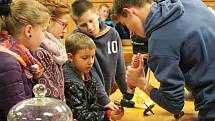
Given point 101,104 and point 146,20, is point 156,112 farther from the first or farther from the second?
point 146,20

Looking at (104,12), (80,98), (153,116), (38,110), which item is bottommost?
(153,116)

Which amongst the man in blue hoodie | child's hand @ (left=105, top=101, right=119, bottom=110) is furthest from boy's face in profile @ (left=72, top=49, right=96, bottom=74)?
the man in blue hoodie

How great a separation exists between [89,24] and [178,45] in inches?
42.4

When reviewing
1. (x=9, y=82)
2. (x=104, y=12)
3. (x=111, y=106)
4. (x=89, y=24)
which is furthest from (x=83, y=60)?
(x=104, y=12)

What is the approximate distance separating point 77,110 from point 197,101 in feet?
2.10

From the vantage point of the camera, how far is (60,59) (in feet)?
6.54

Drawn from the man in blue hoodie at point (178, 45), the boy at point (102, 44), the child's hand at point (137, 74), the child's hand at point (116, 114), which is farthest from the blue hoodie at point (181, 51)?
the boy at point (102, 44)

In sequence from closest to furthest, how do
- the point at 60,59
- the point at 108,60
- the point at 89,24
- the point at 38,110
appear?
the point at 38,110, the point at 60,59, the point at 89,24, the point at 108,60

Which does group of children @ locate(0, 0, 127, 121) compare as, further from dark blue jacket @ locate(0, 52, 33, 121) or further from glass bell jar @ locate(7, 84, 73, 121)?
glass bell jar @ locate(7, 84, 73, 121)

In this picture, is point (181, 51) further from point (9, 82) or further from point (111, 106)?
point (111, 106)

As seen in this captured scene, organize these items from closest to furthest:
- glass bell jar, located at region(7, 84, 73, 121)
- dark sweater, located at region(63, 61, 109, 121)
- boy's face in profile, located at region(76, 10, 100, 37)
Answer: glass bell jar, located at region(7, 84, 73, 121), dark sweater, located at region(63, 61, 109, 121), boy's face in profile, located at region(76, 10, 100, 37)

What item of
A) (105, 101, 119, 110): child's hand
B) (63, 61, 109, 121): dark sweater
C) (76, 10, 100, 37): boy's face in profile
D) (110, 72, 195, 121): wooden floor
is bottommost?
(110, 72, 195, 121): wooden floor

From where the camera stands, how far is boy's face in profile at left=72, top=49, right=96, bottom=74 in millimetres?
2135

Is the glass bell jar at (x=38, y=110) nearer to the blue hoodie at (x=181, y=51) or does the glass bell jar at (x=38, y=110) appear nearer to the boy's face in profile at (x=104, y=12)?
the blue hoodie at (x=181, y=51)
